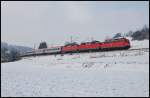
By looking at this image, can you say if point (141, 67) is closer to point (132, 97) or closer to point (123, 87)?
point (123, 87)

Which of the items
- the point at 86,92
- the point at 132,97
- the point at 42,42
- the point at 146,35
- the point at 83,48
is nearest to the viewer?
the point at 132,97

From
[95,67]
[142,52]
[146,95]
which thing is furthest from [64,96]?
[142,52]

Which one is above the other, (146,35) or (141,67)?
(146,35)

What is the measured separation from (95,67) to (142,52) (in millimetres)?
8757

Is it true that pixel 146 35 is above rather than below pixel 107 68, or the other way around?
above

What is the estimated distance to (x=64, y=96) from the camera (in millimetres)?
14727

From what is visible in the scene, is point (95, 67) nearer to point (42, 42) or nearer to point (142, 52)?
point (142, 52)

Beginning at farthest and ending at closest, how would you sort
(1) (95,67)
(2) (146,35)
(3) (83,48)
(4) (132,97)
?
(2) (146,35), (3) (83,48), (1) (95,67), (4) (132,97)

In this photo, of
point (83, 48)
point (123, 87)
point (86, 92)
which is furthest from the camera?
point (83, 48)

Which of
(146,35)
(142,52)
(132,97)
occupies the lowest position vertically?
(132,97)

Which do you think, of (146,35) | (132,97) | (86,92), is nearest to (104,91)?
(86,92)

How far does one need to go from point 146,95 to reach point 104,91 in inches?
105

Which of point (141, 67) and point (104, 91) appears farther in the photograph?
point (141, 67)

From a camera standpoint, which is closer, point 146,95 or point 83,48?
point 146,95
